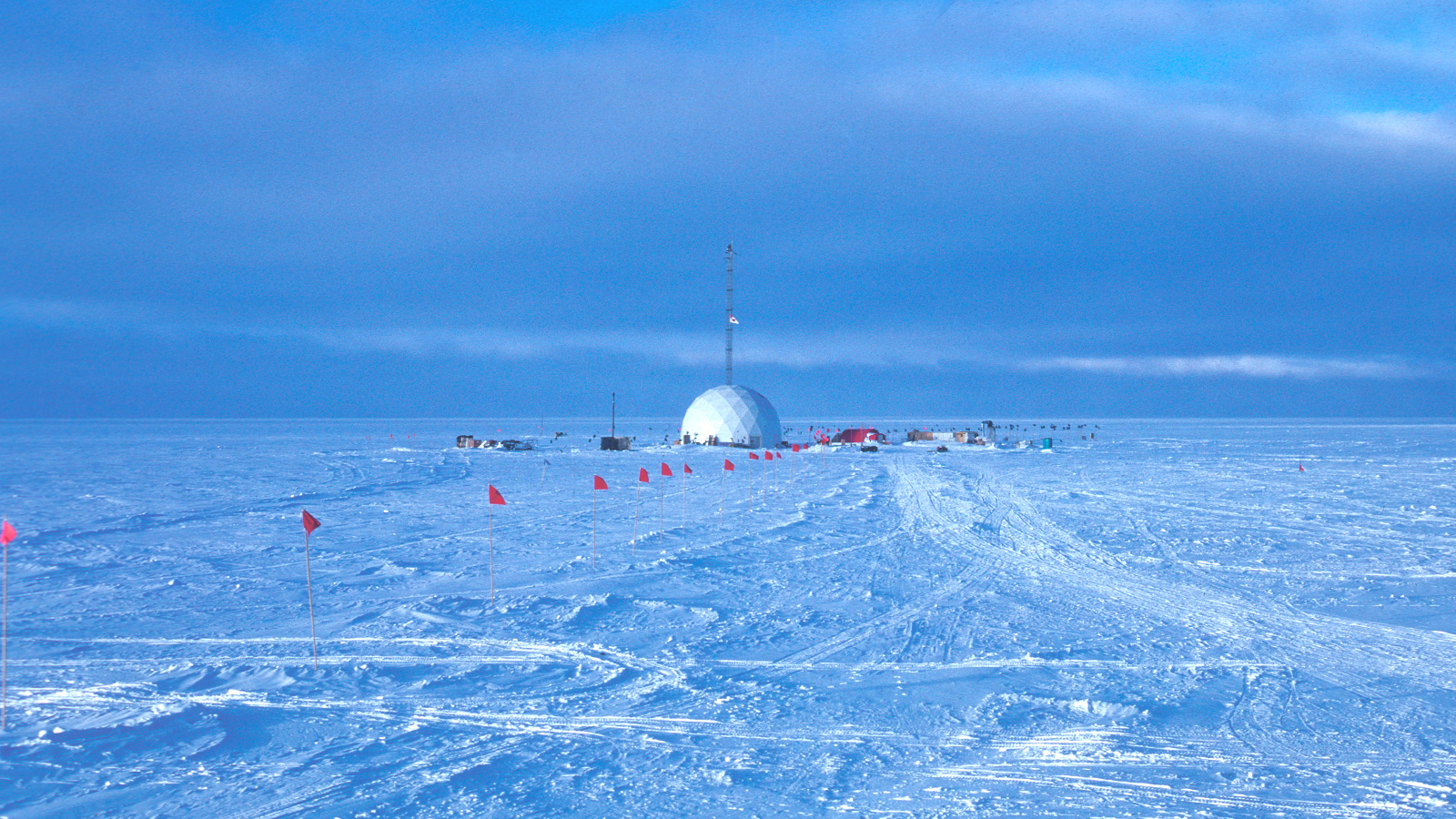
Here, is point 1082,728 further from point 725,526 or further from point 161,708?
point 725,526

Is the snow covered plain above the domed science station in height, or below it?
below

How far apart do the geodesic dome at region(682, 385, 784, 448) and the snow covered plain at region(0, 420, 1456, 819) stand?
3820cm

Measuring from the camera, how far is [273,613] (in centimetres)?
1162

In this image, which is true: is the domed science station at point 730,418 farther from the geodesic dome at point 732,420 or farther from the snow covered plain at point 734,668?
the snow covered plain at point 734,668

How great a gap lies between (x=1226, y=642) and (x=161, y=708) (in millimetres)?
10775

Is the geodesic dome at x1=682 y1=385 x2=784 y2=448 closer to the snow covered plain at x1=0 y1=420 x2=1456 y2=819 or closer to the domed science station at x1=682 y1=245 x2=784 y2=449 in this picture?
the domed science station at x1=682 y1=245 x2=784 y2=449

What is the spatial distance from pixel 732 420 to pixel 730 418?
21 centimetres

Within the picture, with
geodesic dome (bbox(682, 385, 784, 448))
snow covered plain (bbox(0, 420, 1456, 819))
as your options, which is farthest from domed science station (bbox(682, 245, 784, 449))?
A: snow covered plain (bbox(0, 420, 1456, 819))

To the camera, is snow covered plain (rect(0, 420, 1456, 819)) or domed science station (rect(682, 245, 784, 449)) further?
domed science station (rect(682, 245, 784, 449))

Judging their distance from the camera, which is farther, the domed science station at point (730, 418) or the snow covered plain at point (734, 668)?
the domed science station at point (730, 418)

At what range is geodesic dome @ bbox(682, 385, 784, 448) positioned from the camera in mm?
59719

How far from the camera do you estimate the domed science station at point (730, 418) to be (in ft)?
196

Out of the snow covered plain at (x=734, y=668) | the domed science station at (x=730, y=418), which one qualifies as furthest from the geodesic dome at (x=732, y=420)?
the snow covered plain at (x=734, y=668)

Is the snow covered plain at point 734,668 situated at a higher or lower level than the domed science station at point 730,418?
lower
